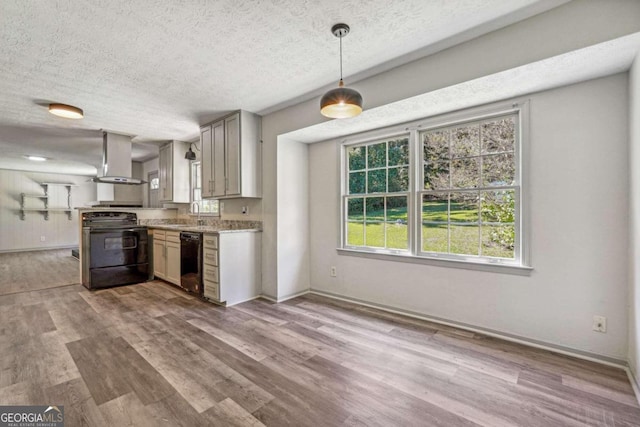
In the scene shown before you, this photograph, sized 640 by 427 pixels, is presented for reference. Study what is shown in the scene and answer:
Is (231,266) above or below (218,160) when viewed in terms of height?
below

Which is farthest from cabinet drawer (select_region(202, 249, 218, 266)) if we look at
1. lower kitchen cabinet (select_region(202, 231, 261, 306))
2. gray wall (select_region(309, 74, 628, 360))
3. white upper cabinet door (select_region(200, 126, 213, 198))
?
gray wall (select_region(309, 74, 628, 360))

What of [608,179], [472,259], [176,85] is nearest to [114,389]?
[176,85]

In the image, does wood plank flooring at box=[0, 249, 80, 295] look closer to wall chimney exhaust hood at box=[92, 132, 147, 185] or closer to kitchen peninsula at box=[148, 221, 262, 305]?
wall chimney exhaust hood at box=[92, 132, 147, 185]

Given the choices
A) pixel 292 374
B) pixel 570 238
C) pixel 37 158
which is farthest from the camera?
pixel 37 158

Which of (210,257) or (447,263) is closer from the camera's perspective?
(447,263)

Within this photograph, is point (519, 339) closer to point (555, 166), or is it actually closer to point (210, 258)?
point (555, 166)

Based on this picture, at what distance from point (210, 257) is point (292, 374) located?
206 cm

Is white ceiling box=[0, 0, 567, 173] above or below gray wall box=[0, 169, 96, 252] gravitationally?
above

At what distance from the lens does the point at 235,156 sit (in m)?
3.84

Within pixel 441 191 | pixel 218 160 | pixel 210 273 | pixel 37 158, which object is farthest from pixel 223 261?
pixel 37 158

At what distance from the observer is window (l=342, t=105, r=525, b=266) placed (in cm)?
266

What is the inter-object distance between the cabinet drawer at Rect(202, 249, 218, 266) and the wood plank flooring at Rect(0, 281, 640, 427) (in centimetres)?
69

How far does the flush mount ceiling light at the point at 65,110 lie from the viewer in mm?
3479

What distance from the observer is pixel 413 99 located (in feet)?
8.46
